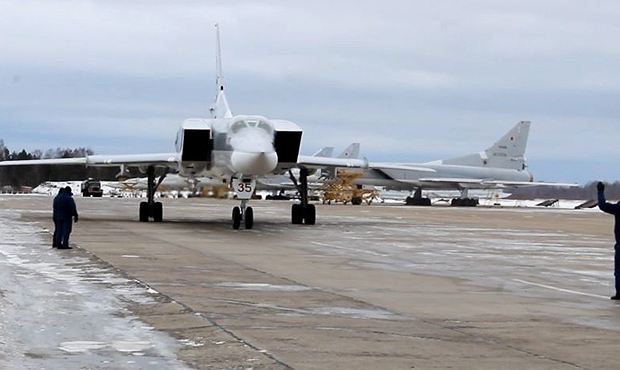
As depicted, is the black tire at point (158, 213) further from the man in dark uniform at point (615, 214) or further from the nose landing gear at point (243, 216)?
the man in dark uniform at point (615, 214)

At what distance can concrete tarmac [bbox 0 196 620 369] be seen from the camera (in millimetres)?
8109

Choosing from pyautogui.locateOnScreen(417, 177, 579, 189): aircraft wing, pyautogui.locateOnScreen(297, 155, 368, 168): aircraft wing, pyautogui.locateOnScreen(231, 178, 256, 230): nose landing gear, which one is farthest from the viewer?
pyautogui.locateOnScreen(417, 177, 579, 189): aircraft wing

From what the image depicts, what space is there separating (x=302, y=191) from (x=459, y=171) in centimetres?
4961

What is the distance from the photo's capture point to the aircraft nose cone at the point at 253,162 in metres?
26.7

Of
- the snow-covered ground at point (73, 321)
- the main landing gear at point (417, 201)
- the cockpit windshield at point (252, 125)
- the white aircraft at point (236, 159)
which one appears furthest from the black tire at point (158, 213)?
the main landing gear at point (417, 201)

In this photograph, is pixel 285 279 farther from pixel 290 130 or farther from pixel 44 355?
pixel 290 130

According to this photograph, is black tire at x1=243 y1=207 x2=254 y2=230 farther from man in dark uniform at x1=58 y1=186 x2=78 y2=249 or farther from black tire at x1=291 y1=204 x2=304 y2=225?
man in dark uniform at x1=58 y1=186 x2=78 y2=249

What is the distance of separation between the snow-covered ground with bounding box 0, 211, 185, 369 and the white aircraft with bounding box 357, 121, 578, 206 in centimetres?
6362

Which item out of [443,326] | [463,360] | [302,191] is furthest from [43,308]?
[302,191]

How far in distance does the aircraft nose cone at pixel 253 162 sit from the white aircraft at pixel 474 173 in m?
50.1

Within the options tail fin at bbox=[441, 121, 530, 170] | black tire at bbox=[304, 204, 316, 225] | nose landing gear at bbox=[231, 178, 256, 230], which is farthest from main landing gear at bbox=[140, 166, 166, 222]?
tail fin at bbox=[441, 121, 530, 170]

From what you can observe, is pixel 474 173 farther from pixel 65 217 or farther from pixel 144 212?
pixel 65 217

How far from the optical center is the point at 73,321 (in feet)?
31.4

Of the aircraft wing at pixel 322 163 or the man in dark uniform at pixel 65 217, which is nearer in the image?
the man in dark uniform at pixel 65 217
